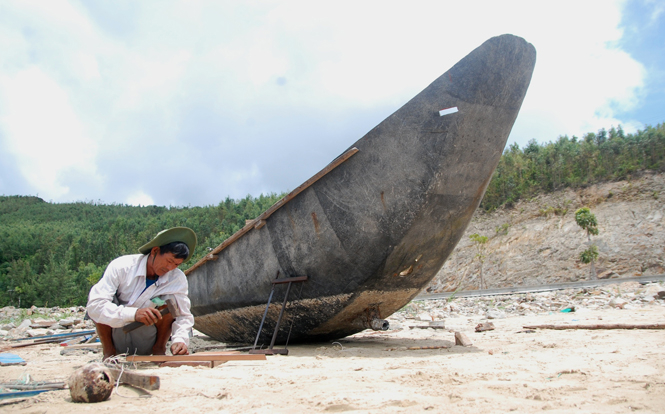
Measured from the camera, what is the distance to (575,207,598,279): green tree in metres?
21.7

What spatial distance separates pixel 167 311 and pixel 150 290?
0.19m

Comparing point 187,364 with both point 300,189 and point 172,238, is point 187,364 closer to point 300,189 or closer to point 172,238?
point 172,238

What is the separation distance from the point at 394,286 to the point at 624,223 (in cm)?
2617

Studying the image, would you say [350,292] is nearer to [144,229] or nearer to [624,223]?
[624,223]

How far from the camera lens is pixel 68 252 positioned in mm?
54969

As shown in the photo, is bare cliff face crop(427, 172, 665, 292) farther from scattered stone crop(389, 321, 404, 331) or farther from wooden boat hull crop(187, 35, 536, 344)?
wooden boat hull crop(187, 35, 536, 344)

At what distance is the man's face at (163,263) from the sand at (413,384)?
25.8 inches

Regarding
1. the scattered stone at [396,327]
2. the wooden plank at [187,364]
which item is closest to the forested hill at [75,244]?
the scattered stone at [396,327]

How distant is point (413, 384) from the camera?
215 centimetres

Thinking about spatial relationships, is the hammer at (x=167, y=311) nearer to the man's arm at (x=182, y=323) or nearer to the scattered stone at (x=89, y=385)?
the man's arm at (x=182, y=323)

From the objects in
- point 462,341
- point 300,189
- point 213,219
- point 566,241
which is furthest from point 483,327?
point 213,219

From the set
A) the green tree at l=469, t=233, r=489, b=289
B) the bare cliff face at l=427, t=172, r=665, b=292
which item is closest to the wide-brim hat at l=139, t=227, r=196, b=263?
the green tree at l=469, t=233, r=489, b=289

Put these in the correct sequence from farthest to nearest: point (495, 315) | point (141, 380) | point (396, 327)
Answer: point (495, 315) < point (396, 327) < point (141, 380)

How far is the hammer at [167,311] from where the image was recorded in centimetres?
273
